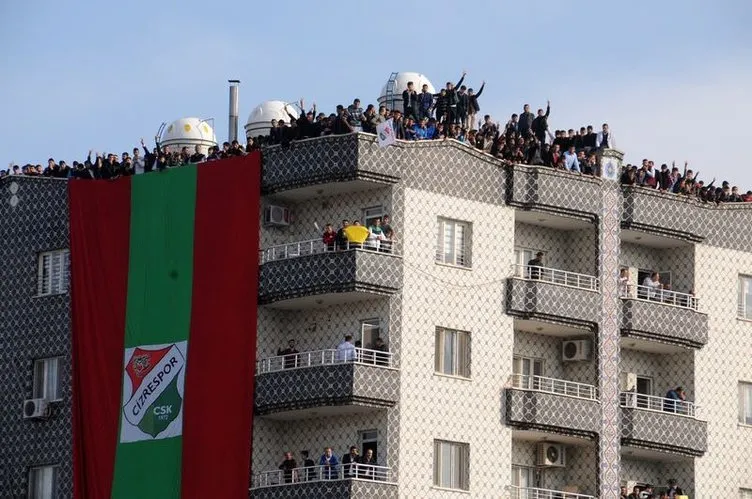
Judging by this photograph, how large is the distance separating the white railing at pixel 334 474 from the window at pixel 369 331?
4737 mm

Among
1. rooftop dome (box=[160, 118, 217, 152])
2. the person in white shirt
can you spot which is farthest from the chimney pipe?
the person in white shirt

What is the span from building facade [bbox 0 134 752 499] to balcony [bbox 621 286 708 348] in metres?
0.09

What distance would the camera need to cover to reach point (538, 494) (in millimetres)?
98500

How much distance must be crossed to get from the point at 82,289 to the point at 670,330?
75.4ft

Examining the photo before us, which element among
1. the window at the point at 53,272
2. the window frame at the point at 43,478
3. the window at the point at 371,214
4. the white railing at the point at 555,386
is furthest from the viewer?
the window at the point at 53,272

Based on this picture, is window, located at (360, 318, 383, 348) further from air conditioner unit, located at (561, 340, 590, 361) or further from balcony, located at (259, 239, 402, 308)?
air conditioner unit, located at (561, 340, 590, 361)

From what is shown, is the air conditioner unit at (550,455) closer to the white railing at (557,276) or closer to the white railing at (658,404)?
the white railing at (658,404)

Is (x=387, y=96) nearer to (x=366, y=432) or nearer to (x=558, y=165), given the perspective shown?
(x=558, y=165)

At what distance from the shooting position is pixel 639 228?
102312 mm

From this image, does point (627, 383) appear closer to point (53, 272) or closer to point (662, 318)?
point (662, 318)

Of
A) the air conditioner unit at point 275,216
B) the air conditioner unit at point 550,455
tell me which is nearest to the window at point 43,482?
the air conditioner unit at point 275,216

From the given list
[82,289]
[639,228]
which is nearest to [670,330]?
[639,228]

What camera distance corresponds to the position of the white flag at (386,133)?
95.2 meters

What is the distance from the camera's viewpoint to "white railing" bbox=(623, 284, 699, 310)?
102562 millimetres
